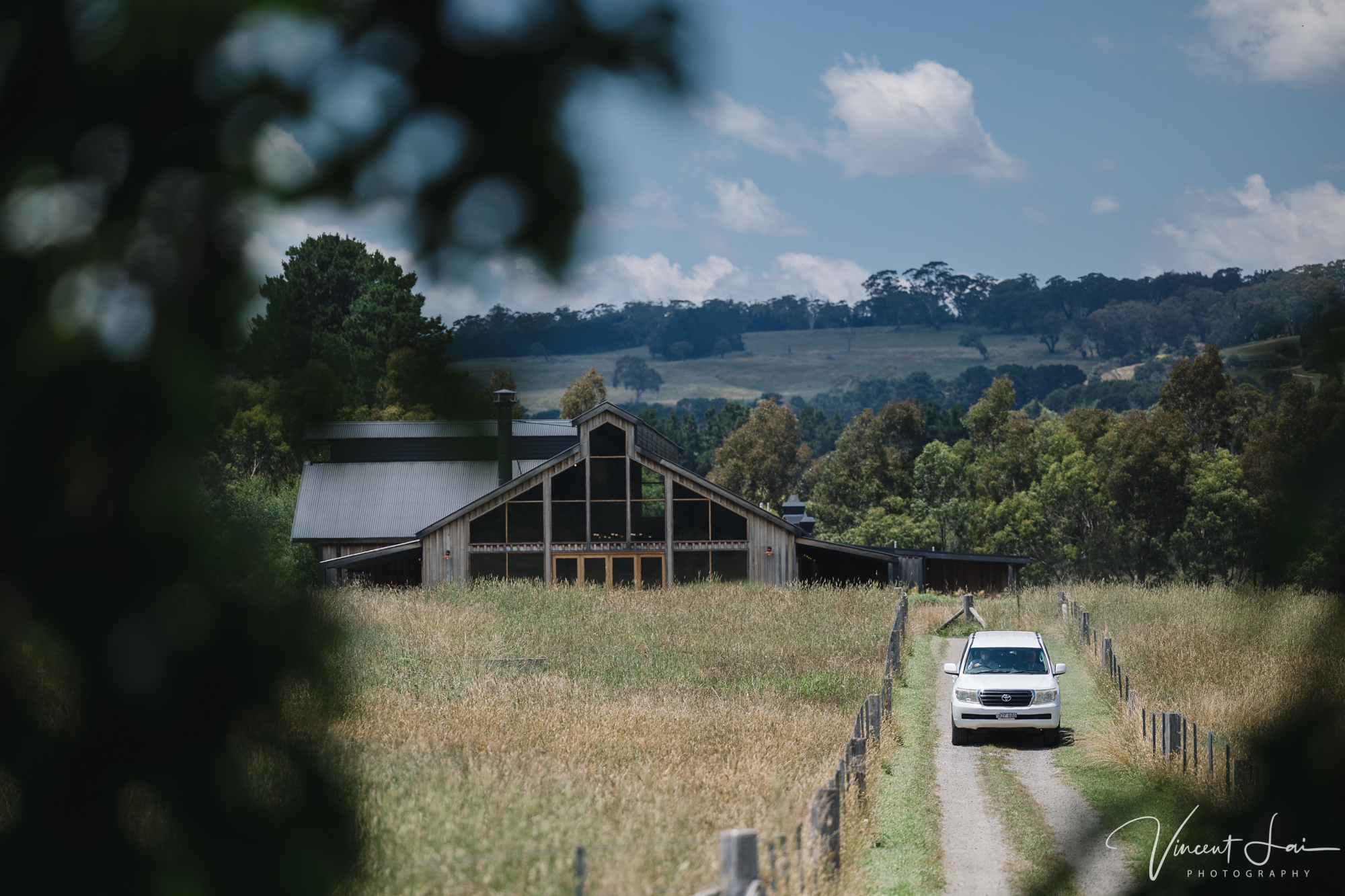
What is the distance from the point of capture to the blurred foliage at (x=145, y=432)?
1055 millimetres

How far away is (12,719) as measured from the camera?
1076 mm

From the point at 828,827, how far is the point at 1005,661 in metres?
9.50

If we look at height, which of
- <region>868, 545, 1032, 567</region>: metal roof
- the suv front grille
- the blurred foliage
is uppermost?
the blurred foliage

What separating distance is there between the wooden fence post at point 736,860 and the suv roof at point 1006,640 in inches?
484

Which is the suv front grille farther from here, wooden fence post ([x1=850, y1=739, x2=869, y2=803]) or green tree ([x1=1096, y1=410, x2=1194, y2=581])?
green tree ([x1=1096, y1=410, x2=1194, y2=581])

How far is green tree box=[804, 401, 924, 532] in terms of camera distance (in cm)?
7206

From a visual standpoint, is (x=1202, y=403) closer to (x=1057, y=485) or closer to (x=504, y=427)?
(x=1057, y=485)

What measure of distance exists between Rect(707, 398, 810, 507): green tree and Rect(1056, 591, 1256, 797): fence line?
188 ft

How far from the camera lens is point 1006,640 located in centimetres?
1742

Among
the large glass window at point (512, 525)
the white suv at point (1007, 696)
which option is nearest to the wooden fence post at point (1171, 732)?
the white suv at point (1007, 696)

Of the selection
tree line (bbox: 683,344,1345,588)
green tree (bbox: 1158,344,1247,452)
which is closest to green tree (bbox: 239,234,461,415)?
tree line (bbox: 683,344,1345,588)

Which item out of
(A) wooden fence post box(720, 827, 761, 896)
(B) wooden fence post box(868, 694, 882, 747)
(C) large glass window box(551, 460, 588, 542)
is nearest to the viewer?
(A) wooden fence post box(720, 827, 761, 896)

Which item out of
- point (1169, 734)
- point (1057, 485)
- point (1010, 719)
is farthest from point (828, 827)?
point (1057, 485)

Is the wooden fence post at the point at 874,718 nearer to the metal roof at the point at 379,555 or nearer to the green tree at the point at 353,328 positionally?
the green tree at the point at 353,328
